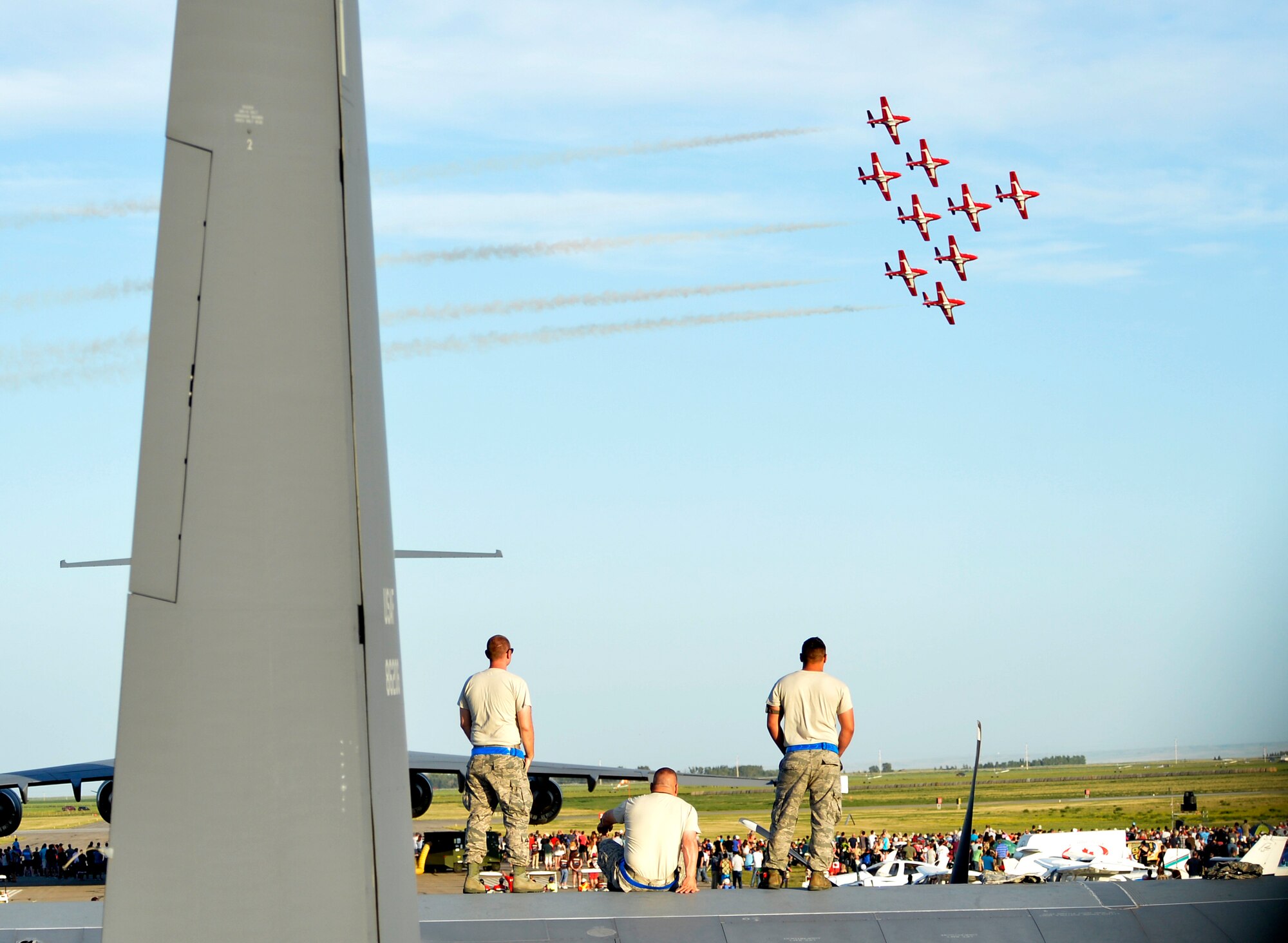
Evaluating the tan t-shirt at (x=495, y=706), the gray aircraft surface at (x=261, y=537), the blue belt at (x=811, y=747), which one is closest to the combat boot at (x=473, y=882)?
the tan t-shirt at (x=495, y=706)

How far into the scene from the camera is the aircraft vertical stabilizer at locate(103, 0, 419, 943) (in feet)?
12.3

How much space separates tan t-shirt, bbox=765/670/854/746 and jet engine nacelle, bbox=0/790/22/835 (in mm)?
16244

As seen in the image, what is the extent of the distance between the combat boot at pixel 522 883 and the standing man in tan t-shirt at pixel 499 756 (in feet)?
0.11

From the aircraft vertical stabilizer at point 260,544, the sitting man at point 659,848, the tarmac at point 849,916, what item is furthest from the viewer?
the sitting man at point 659,848

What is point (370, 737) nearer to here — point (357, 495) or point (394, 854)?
point (394, 854)

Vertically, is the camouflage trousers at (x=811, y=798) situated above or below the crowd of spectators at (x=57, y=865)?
above

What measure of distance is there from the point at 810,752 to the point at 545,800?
51.7 ft

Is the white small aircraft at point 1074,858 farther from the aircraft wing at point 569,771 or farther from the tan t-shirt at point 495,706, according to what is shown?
the tan t-shirt at point 495,706

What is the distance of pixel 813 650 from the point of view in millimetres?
9195

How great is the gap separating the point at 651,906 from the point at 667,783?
1.12 meters

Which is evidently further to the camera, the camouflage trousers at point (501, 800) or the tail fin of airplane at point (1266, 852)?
the tail fin of airplane at point (1266, 852)

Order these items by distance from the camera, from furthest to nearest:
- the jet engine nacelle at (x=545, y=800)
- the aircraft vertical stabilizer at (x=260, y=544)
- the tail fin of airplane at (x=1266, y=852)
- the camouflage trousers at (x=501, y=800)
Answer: the tail fin of airplane at (x=1266, y=852) < the jet engine nacelle at (x=545, y=800) < the camouflage trousers at (x=501, y=800) < the aircraft vertical stabilizer at (x=260, y=544)

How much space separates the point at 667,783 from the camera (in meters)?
8.90

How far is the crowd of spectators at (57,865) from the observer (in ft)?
108
